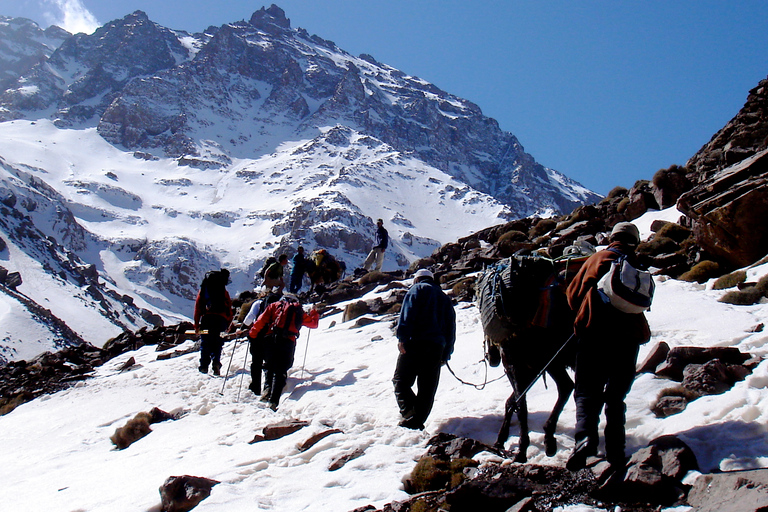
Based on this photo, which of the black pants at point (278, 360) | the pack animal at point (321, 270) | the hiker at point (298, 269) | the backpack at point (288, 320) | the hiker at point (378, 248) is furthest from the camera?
the pack animal at point (321, 270)

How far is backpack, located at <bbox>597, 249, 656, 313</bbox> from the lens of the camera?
431 cm

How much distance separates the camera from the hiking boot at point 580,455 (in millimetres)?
4363

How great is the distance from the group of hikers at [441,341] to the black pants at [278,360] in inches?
0.6

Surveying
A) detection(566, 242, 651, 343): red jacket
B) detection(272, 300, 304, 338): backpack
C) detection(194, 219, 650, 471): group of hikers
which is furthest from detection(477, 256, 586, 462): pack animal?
detection(272, 300, 304, 338): backpack

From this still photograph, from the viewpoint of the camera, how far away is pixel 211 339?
11789 millimetres

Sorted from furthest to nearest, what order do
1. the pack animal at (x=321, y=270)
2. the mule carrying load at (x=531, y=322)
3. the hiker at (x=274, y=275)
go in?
the pack animal at (x=321, y=270), the hiker at (x=274, y=275), the mule carrying load at (x=531, y=322)

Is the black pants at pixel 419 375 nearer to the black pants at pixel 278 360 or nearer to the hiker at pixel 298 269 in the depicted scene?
the black pants at pixel 278 360

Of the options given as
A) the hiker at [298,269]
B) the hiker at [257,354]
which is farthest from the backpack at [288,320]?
the hiker at [298,269]

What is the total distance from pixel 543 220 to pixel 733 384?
1676 centimetres

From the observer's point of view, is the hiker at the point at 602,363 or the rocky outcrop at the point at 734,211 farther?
the rocky outcrop at the point at 734,211

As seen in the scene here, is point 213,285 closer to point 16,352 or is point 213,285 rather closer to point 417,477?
point 417,477

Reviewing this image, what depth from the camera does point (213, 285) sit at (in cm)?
1166

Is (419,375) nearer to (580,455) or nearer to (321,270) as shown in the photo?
(580,455)

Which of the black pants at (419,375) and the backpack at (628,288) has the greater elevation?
the backpack at (628,288)
